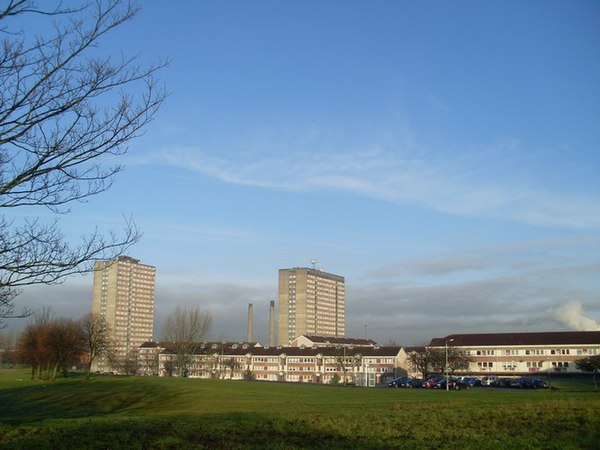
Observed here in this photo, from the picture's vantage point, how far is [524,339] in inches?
4904

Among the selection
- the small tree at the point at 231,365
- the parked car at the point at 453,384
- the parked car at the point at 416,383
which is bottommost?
the small tree at the point at 231,365

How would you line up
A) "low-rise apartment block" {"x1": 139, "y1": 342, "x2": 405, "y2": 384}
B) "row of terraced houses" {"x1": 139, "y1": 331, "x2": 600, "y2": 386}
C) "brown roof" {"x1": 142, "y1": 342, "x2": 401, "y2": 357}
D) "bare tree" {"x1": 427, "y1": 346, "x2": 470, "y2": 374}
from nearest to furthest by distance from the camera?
"bare tree" {"x1": 427, "y1": 346, "x2": 470, "y2": 374} < "row of terraced houses" {"x1": 139, "y1": 331, "x2": 600, "y2": 386} < "low-rise apartment block" {"x1": 139, "y1": 342, "x2": 405, "y2": 384} < "brown roof" {"x1": 142, "y1": 342, "x2": 401, "y2": 357}

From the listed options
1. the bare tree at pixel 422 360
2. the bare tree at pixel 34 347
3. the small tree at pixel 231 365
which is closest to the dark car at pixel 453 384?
the bare tree at pixel 422 360

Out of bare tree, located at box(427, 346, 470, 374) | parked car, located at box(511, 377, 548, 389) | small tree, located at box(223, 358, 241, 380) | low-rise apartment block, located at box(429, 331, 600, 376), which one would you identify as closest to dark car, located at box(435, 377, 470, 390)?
parked car, located at box(511, 377, 548, 389)

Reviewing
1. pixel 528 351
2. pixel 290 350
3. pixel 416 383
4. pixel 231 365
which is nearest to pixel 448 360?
pixel 416 383

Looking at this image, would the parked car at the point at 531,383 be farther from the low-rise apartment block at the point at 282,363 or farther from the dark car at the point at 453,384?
the low-rise apartment block at the point at 282,363

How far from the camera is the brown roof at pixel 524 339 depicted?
119 meters

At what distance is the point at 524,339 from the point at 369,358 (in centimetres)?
3484

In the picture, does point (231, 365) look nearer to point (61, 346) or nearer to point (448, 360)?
point (448, 360)

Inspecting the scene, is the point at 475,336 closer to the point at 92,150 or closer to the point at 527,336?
the point at 527,336

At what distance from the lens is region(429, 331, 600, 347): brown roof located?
11861 centimetres

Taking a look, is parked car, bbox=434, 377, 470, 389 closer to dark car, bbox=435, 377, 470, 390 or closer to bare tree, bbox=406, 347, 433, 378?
dark car, bbox=435, 377, 470, 390

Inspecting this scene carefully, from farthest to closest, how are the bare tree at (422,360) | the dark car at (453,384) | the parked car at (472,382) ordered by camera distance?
the bare tree at (422,360) < the parked car at (472,382) < the dark car at (453,384)

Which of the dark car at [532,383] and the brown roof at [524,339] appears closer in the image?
the dark car at [532,383]
